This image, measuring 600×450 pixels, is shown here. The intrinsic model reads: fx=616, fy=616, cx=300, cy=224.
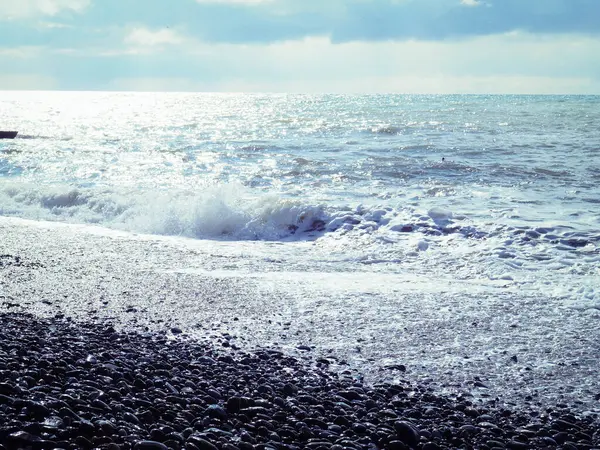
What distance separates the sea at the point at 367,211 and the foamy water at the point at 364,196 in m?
0.05

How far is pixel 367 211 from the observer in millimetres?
12148

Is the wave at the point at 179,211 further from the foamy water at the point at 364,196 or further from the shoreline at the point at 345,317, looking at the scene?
the shoreline at the point at 345,317

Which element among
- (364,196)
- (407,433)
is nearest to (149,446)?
(407,433)

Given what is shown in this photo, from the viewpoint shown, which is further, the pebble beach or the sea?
the sea

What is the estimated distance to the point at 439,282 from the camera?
7.88 metres

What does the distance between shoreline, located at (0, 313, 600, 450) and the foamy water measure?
3.23 m

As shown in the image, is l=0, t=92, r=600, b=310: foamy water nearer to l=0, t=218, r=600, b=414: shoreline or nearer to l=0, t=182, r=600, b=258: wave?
l=0, t=182, r=600, b=258: wave

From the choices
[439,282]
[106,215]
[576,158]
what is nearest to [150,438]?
[439,282]

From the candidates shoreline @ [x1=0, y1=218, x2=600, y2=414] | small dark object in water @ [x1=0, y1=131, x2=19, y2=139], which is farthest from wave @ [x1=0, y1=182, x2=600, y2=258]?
small dark object in water @ [x1=0, y1=131, x2=19, y2=139]

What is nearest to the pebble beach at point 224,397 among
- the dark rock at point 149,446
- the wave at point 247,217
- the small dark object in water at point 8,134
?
the dark rock at point 149,446

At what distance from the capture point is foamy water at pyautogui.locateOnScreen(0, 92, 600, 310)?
30.2ft

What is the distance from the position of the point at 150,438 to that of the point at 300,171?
14.9 meters

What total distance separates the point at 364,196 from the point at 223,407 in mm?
10328

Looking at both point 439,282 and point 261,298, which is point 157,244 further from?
point 439,282
